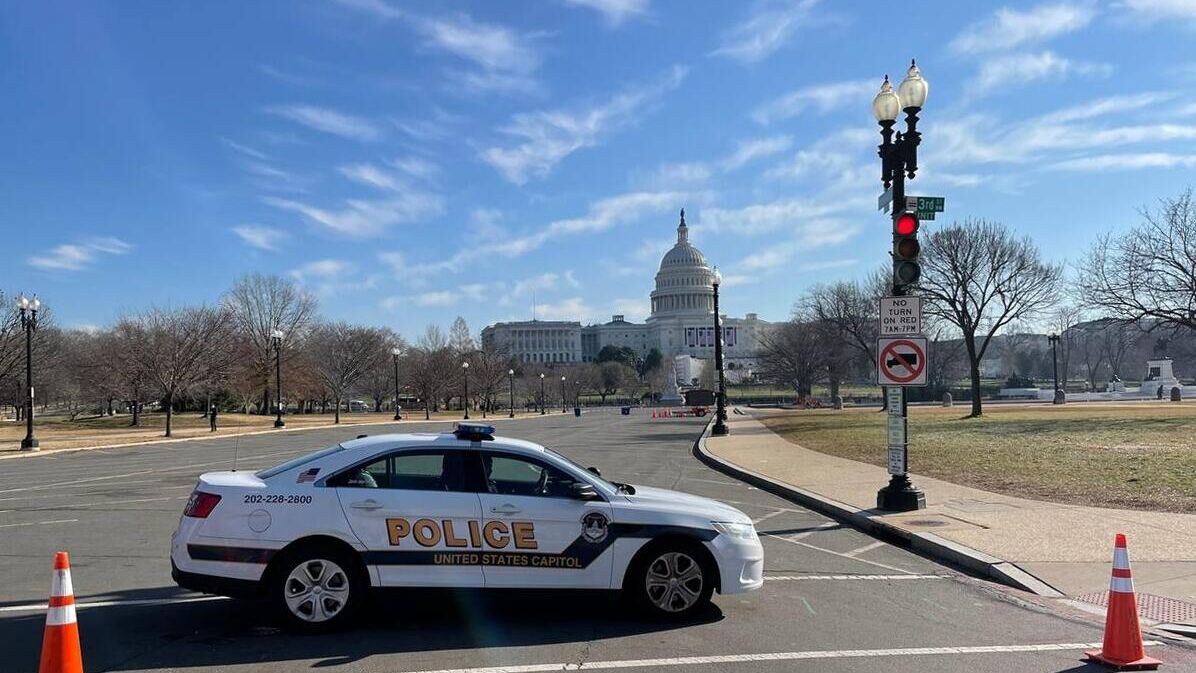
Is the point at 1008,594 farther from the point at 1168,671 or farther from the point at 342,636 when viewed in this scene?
the point at 342,636

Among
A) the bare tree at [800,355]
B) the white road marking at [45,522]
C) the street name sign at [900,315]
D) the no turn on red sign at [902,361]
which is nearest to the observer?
the white road marking at [45,522]

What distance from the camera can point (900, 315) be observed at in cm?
1288

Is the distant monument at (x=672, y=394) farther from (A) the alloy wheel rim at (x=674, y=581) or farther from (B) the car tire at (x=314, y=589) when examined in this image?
(B) the car tire at (x=314, y=589)

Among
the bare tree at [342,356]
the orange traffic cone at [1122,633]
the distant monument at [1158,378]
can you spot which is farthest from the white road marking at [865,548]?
the distant monument at [1158,378]

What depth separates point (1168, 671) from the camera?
5820mm

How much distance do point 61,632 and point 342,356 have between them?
76761 mm

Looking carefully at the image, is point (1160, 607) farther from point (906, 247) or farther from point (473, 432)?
point (906, 247)

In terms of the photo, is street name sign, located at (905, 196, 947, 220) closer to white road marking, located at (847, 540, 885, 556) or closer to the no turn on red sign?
the no turn on red sign

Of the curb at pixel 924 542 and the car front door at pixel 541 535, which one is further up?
the car front door at pixel 541 535

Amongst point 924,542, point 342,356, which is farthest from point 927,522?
point 342,356

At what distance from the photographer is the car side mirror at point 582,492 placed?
689 cm

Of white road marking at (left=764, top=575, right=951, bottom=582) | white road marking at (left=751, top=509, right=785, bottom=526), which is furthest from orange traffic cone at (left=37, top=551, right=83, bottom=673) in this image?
white road marking at (left=751, top=509, right=785, bottom=526)

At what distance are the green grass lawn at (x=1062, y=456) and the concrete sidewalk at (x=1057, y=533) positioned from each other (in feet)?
3.31

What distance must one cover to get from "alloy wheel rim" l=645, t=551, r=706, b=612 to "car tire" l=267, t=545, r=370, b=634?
2.27 m
